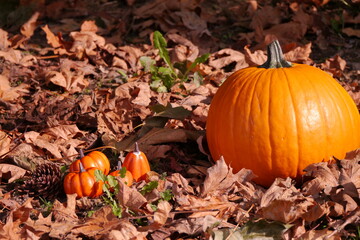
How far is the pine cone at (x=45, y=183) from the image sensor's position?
11.3 feet

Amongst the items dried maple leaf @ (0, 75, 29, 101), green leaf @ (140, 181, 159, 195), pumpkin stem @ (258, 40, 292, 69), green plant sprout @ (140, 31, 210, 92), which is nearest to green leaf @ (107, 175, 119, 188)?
green leaf @ (140, 181, 159, 195)

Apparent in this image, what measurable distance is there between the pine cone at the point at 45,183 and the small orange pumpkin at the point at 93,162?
11cm

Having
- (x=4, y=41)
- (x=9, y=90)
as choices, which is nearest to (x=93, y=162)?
(x=9, y=90)

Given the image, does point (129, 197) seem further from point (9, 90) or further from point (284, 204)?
point (9, 90)

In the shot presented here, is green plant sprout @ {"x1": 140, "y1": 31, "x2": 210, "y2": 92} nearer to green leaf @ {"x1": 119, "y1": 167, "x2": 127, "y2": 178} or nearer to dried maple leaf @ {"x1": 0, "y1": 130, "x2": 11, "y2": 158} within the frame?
dried maple leaf @ {"x1": 0, "y1": 130, "x2": 11, "y2": 158}

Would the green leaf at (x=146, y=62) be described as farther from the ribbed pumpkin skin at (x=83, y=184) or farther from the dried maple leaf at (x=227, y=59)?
the ribbed pumpkin skin at (x=83, y=184)

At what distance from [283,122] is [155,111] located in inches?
47.6

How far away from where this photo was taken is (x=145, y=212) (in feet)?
10.2

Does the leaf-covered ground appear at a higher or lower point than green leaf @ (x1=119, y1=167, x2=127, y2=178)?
lower

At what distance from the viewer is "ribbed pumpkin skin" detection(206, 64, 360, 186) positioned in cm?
325

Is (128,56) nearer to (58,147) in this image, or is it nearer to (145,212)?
(58,147)

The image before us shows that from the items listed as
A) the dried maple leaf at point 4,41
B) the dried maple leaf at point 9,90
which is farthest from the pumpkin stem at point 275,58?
the dried maple leaf at point 4,41

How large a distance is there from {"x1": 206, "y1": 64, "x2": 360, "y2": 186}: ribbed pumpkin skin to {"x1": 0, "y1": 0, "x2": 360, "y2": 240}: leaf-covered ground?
99mm

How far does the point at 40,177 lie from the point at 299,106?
5.21ft
